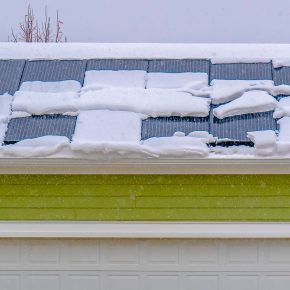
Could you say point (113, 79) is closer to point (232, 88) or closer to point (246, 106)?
point (232, 88)

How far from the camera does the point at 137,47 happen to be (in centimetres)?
953

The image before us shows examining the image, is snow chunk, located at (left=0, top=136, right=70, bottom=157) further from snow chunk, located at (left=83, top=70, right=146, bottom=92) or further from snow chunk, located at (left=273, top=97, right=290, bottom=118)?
snow chunk, located at (left=273, top=97, right=290, bottom=118)

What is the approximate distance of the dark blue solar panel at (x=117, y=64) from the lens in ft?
30.4

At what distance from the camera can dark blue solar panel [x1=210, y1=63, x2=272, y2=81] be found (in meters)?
9.05

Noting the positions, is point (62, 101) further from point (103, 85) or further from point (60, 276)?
point (60, 276)

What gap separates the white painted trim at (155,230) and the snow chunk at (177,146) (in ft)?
2.50

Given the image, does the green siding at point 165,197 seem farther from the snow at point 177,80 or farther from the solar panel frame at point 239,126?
the snow at point 177,80

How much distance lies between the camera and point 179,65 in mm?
9305

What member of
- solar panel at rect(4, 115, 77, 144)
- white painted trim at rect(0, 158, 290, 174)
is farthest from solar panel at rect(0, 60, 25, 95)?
white painted trim at rect(0, 158, 290, 174)

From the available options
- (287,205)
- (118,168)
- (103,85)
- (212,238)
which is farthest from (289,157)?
(103,85)

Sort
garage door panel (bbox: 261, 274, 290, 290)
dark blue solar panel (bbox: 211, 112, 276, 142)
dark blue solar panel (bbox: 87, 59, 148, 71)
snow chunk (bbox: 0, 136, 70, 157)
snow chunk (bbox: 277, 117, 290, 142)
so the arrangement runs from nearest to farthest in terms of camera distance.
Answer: snow chunk (bbox: 0, 136, 70, 157), snow chunk (bbox: 277, 117, 290, 142), dark blue solar panel (bbox: 211, 112, 276, 142), garage door panel (bbox: 261, 274, 290, 290), dark blue solar panel (bbox: 87, 59, 148, 71)

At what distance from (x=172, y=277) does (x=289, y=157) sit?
5.77ft

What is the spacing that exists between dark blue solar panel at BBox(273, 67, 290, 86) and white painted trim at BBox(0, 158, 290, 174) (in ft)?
4.34

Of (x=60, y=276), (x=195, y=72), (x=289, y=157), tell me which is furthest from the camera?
(x=195, y=72)
